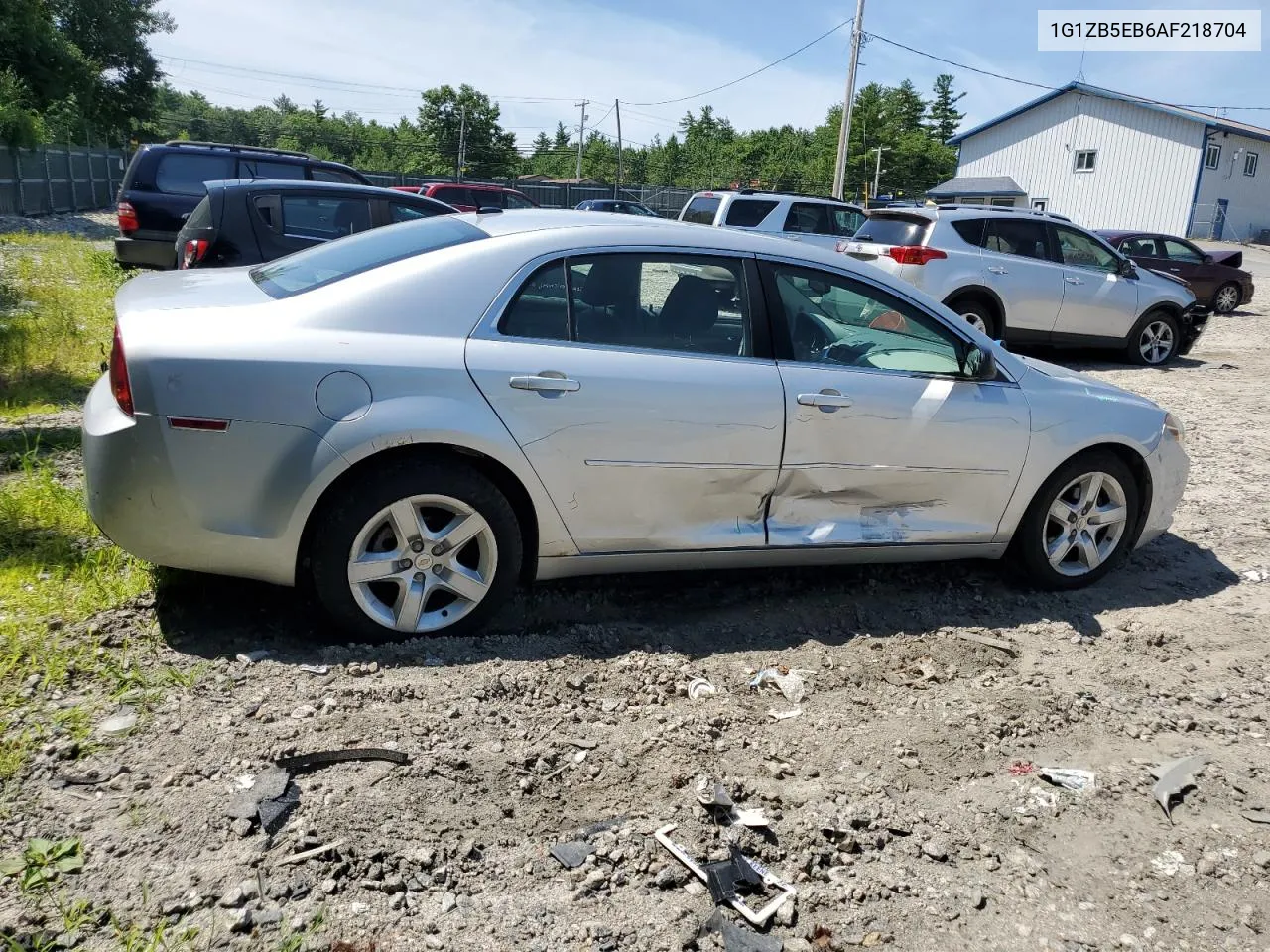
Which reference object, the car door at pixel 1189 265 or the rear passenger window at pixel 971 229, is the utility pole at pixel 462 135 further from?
the rear passenger window at pixel 971 229

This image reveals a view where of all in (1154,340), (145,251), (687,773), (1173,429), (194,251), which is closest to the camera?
(687,773)

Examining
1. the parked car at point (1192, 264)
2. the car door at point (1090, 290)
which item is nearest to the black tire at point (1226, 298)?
the parked car at point (1192, 264)

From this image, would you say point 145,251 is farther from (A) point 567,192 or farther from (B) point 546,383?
(A) point 567,192

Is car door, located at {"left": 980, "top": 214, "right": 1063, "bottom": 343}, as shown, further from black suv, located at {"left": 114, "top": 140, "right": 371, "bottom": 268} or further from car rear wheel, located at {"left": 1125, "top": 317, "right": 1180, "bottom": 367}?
black suv, located at {"left": 114, "top": 140, "right": 371, "bottom": 268}

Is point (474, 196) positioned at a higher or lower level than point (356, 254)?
higher

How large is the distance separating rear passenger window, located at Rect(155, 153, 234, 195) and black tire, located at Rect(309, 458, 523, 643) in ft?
36.1

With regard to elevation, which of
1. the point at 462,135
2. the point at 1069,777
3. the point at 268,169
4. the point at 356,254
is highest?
the point at 462,135

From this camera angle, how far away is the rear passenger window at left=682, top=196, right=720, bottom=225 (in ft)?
49.8

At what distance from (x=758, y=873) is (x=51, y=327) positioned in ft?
28.0

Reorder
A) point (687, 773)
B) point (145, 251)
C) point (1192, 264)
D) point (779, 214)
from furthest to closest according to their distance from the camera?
point (1192, 264), point (779, 214), point (145, 251), point (687, 773)

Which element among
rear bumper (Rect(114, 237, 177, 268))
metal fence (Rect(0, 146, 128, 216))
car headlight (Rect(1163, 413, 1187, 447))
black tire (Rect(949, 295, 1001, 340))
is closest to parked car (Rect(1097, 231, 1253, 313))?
black tire (Rect(949, 295, 1001, 340))

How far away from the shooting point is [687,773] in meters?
3.10

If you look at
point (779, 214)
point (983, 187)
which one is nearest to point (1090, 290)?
point (779, 214)

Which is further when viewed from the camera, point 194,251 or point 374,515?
point 194,251
